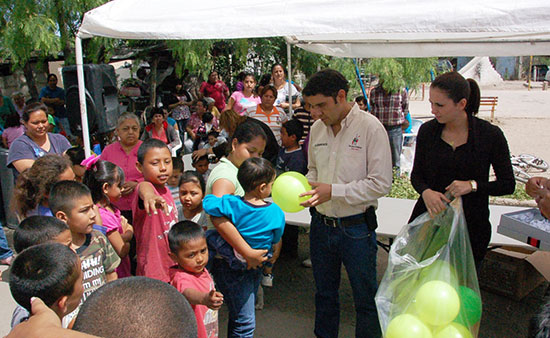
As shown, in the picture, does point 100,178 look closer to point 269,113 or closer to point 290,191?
point 290,191

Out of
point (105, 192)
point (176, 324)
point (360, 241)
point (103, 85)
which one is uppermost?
point (103, 85)

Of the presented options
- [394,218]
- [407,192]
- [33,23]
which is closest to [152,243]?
[394,218]

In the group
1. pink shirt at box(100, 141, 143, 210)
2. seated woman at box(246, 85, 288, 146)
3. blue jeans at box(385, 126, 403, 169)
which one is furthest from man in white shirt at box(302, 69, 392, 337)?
blue jeans at box(385, 126, 403, 169)

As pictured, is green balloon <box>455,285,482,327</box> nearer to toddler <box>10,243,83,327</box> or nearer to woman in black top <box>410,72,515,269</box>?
woman in black top <box>410,72,515,269</box>

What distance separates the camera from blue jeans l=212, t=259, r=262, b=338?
98.8 inches

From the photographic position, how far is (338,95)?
2533 millimetres

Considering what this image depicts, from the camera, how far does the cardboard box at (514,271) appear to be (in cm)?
378

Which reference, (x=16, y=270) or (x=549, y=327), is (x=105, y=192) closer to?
(x=16, y=270)

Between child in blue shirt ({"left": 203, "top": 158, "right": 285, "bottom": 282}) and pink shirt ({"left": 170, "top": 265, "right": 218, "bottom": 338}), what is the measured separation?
18cm

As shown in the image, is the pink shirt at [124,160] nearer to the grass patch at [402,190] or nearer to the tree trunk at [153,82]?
the grass patch at [402,190]

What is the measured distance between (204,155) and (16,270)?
114 inches

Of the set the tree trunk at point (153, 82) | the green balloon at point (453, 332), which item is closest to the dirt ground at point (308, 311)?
the green balloon at point (453, 332)

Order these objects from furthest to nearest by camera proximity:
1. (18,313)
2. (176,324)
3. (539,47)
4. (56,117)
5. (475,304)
→ (56,117)
(539,47)
(475,304)
(18,313)
(176,324)

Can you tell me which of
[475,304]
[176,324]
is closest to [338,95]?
[475,304]
